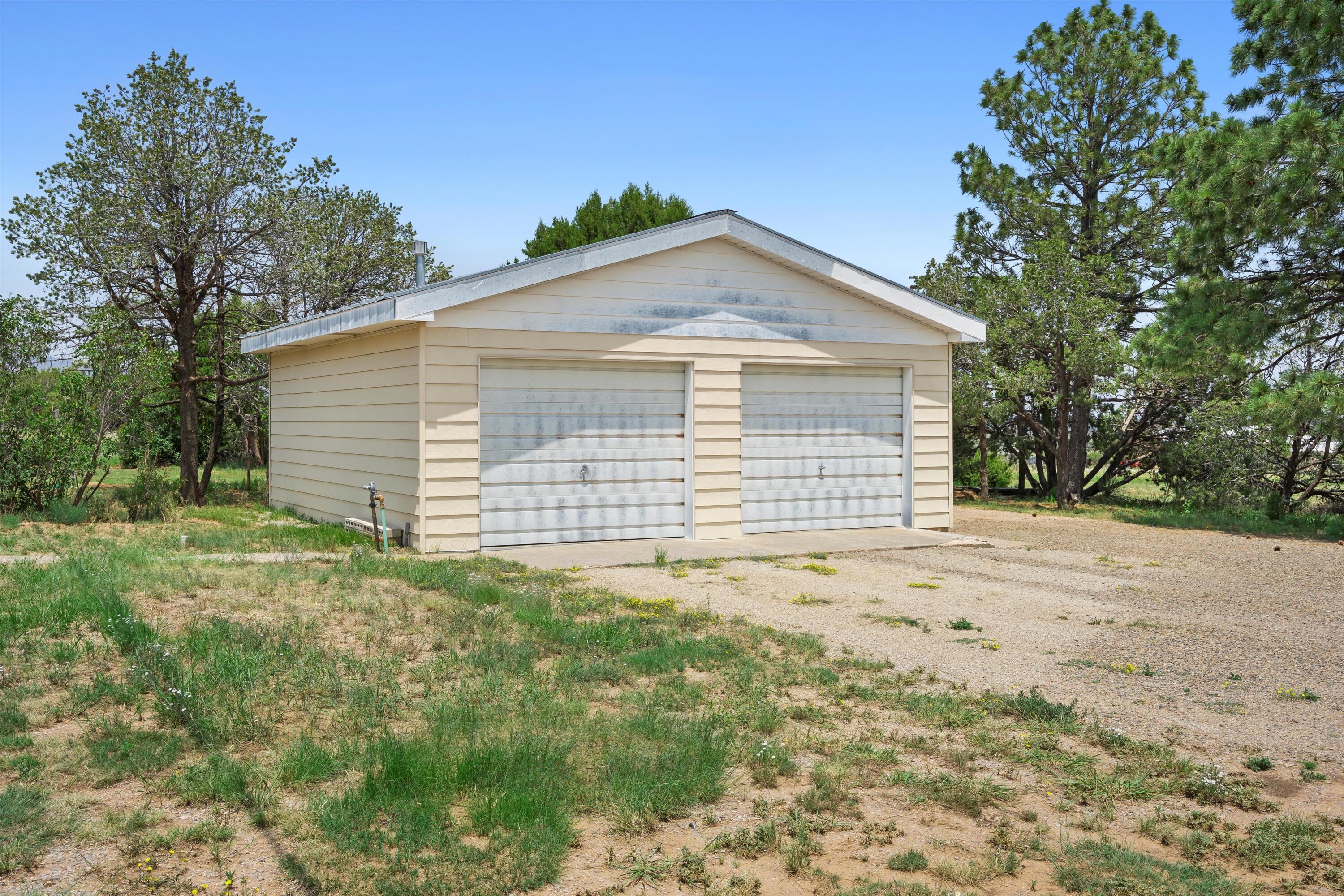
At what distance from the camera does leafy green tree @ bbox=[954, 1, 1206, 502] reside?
18.4 meters

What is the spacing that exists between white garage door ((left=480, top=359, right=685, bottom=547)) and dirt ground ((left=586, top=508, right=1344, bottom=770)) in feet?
5.65

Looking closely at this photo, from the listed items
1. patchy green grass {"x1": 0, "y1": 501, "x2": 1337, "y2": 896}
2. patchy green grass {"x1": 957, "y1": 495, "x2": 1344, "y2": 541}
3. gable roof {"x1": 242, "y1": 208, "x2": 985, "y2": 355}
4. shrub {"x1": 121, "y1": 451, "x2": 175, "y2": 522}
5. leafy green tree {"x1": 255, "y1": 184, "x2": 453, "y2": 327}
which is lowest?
patchy green grass {"x1": 0, "y1": 501, "x2": 1337, "y2": 896}

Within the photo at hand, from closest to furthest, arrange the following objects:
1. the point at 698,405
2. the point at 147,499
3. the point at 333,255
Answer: the point at 698,405 < the point at 147,499 < the point at 333,255

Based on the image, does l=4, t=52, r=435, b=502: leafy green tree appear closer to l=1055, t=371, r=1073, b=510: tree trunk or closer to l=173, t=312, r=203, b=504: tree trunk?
l=173, t=312, r=203, b=504: tree trunk

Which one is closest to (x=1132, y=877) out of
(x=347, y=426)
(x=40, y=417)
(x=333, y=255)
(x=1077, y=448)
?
(x=347, y=426)

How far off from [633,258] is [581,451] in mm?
2273

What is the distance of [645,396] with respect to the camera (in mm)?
11750

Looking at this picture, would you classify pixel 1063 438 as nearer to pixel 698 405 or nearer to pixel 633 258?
pixel 698 405

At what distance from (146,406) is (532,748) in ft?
44.6

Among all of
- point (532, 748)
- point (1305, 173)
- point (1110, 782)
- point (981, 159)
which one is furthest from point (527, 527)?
point (981, 159)

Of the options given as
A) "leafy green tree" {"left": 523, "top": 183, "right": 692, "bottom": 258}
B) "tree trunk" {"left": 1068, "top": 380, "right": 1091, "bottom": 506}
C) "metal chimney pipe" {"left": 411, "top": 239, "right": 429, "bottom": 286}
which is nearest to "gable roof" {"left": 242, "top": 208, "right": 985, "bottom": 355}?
"metal chimney pipe" {"left": 411, "top": 239, "right": 429, "bottom": 286}

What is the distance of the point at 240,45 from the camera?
13.1 meters

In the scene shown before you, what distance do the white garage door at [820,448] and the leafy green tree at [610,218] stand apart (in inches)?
727

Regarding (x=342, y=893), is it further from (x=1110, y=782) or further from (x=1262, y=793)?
(x=1262, y=793)
